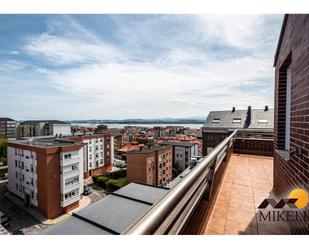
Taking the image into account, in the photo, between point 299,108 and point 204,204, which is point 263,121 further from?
point 204,204

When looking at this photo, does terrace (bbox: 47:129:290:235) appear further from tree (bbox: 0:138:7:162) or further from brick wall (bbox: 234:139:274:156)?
tree (bbox: 0:138:7:162)

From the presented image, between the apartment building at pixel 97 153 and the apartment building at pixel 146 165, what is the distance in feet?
21.3

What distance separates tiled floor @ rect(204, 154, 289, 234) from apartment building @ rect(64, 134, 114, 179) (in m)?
22.5

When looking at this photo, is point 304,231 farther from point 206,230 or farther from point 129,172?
point 129,172

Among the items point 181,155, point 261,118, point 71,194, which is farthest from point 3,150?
point 261,118

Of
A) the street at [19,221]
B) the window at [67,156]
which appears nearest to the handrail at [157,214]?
the street at [19,221]

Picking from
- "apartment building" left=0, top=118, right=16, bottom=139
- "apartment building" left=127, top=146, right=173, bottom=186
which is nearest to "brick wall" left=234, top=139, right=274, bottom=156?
"apartment building" left=127, top=146, right=173, bottom=186

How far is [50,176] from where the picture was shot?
49.1 ft

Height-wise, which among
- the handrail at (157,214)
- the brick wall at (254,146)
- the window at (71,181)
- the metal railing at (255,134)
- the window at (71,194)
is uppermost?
the handrail at (157,214)

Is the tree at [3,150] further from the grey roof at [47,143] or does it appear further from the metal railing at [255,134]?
the metal railing at [255,134]

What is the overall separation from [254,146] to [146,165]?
51.9ft

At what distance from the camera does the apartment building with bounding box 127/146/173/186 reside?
2109 cm

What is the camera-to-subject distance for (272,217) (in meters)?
2.28

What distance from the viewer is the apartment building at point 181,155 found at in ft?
98.6
